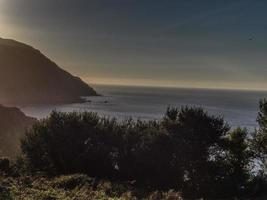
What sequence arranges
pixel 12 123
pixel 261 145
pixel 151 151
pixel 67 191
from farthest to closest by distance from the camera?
1. pixel 12 123
2. pixel 261 145
3. pixel 151 151
4. pixel 67 191

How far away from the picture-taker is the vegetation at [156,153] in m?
36.9

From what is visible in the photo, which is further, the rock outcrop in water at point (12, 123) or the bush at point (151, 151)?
the rock outcrop in water at point (12, 123)

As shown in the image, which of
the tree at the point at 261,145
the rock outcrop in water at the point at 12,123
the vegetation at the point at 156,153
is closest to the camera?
the vegetation at the point at 156,153

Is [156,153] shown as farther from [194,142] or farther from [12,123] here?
[12,123]

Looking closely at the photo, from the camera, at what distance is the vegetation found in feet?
121

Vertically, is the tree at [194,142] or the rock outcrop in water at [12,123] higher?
the tree at [194,142]

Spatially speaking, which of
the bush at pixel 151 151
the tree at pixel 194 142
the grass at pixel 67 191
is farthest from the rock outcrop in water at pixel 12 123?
the grass at pixel 67 191

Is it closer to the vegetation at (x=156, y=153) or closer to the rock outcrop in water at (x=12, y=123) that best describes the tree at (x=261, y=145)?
the vegetation at (x=156, y=153)

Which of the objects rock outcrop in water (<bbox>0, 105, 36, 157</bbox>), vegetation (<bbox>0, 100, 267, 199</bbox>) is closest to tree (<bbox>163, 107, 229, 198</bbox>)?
vegetation (<bbox>0, 100, 267, 199</bbox>)

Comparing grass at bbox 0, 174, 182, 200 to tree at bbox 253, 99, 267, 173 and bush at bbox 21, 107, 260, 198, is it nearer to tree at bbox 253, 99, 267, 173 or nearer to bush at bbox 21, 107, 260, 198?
bush at bbox 21, 107, 260, 198

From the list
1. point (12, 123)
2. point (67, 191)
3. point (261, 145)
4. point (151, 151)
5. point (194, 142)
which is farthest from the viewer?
point (12, 123)

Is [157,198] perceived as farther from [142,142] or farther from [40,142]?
[40,142]

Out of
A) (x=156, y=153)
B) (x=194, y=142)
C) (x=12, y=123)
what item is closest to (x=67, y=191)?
(x=156, y=153)

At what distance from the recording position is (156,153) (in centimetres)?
3800
